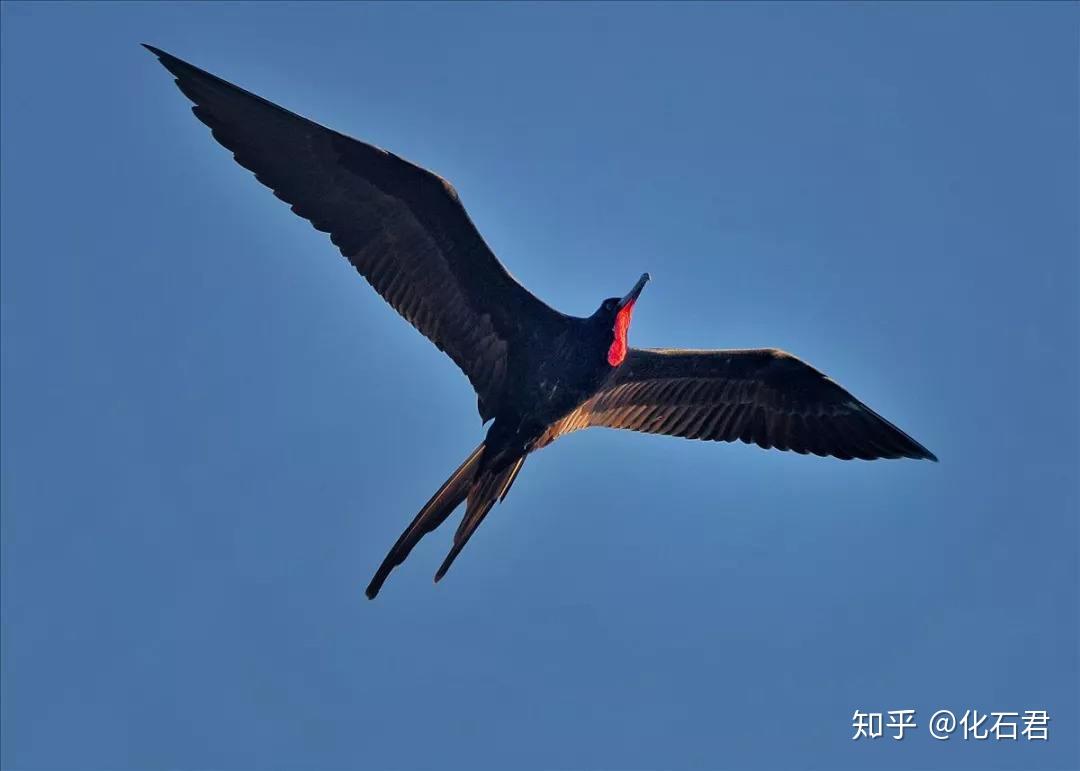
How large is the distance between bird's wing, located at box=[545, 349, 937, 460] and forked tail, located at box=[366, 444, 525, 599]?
78cm

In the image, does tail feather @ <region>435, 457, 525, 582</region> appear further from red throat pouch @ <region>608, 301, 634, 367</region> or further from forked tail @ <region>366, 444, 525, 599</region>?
red throat pouch @ <region>608, 301, 634, 367</region>

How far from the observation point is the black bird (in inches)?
374

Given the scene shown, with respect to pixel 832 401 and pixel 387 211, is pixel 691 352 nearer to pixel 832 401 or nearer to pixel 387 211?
pixel 832 401

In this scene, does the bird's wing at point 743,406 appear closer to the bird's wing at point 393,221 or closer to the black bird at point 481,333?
the black bird at point 481,333

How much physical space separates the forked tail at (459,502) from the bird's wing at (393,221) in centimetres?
44

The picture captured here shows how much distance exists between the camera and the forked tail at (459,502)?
9258 millimetres

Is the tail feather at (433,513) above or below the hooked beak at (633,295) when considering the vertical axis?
below

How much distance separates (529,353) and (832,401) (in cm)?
212

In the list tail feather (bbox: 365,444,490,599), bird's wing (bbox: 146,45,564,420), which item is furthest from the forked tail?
bird's wing (bbox: 146,45,564,420)

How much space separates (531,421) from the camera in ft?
32.1

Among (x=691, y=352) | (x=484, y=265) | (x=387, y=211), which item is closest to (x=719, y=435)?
(x=691, y=352)

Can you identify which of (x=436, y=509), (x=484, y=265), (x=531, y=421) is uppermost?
(x=484, y=265)

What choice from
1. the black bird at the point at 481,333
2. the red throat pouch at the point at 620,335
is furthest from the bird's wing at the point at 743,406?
the red throat pouch at the point at 620,335

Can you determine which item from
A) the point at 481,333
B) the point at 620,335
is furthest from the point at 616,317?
the point at 481,333
